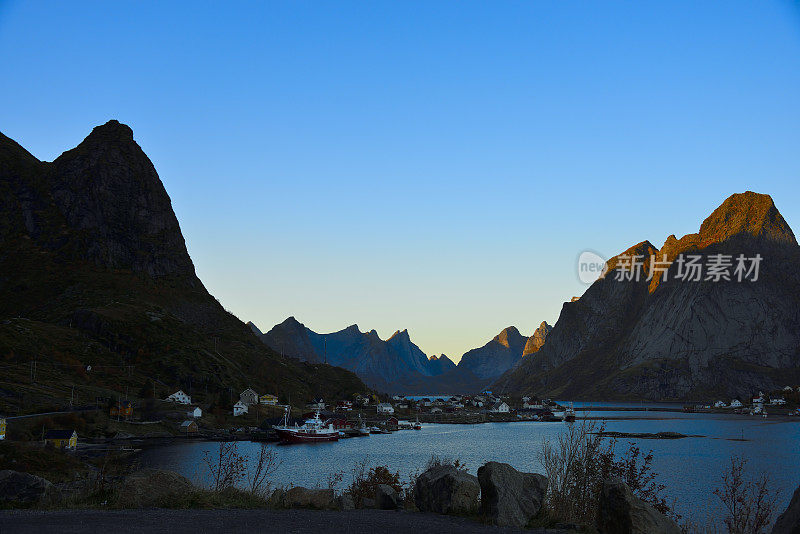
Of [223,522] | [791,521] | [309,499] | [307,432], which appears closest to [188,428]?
[307,432]

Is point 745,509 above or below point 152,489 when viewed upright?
above

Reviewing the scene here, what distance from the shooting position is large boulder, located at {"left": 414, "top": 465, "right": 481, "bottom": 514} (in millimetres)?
16922

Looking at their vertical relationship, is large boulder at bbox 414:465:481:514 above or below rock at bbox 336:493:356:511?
above

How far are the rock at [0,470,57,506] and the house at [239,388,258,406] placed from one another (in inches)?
4897

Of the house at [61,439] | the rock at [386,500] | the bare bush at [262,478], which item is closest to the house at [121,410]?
the house at [61,439]

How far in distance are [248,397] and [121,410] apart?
39.7m

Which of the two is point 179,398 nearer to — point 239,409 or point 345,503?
point 239,409

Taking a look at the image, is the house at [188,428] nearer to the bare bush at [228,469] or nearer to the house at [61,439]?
the house at [61,439]

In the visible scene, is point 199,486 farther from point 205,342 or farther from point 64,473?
point 205,342

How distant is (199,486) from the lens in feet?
59.9

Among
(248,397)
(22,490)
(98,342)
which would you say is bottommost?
(248,397)

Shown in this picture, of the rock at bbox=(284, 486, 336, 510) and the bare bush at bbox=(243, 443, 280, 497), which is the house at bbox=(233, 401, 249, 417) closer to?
the bare bush at bbox=(243, 443, 280, 497)

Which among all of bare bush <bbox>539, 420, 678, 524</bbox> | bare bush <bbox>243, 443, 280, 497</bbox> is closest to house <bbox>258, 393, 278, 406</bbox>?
bare bush <bbox>243, 443, 280, 497</bbox>

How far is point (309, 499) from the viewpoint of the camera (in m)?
18.0
